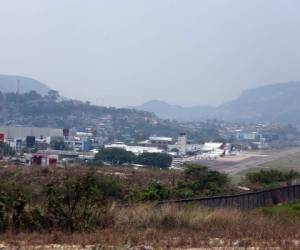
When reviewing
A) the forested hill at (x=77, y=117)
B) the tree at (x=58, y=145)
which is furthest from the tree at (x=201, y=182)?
the forested hill at (x=77, y=117)

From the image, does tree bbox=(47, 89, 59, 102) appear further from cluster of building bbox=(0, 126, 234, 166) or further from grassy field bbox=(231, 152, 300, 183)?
grassy field bbox=(231, 152, 300, 183)

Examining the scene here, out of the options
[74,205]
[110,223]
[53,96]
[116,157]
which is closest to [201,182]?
[110,223]

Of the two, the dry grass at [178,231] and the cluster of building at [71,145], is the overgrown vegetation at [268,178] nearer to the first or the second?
the dry grass at [178,231]

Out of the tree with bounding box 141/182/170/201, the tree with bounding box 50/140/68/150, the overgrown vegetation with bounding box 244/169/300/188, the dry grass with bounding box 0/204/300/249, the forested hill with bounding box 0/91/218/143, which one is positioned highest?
the forested hill with bounding box 0/91/218/143

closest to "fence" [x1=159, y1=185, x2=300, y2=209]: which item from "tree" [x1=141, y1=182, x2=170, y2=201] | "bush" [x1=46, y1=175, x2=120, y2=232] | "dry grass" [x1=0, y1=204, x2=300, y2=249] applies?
"dry grass" [x1=0, y1=204, x2=300, y2=249]

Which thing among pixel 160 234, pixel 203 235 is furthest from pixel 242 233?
pixel 160 234
